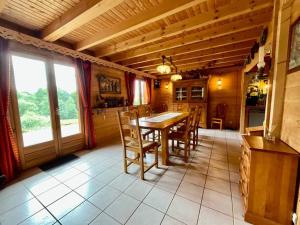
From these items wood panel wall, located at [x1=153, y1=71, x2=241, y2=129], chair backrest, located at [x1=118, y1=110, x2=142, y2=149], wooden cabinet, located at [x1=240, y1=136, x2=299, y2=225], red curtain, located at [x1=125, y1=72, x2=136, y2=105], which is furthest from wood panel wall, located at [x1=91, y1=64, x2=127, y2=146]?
wood panel wall, located at [x1=153, y1=71, x2=241, y2=129]

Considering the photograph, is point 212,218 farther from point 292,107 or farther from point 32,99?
point 32,99

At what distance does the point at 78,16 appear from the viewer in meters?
1.83

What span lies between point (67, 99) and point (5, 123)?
1244 mm

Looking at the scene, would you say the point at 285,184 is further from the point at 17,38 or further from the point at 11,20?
the point at 11,20

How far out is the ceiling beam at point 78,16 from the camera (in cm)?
162

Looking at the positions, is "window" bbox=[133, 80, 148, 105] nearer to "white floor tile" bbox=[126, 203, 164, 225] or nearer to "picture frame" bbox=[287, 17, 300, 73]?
"white floor tile" bbox=[126, 203, 164, 225]

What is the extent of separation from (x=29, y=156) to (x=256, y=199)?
3609 mm

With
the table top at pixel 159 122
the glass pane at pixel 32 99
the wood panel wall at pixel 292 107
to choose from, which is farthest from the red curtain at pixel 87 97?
the wood panel wall at pixel 292 107

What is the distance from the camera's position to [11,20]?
2.14 meters

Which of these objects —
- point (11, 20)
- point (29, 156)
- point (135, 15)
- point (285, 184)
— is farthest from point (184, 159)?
point (11, 20)

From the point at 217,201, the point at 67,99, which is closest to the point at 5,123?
the point at 67,99

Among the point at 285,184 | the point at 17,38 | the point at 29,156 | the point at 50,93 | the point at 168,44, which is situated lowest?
the point at 29,156

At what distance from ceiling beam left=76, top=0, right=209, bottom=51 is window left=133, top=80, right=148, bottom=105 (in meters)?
3.25

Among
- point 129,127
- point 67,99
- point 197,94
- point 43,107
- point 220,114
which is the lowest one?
point 220,114
